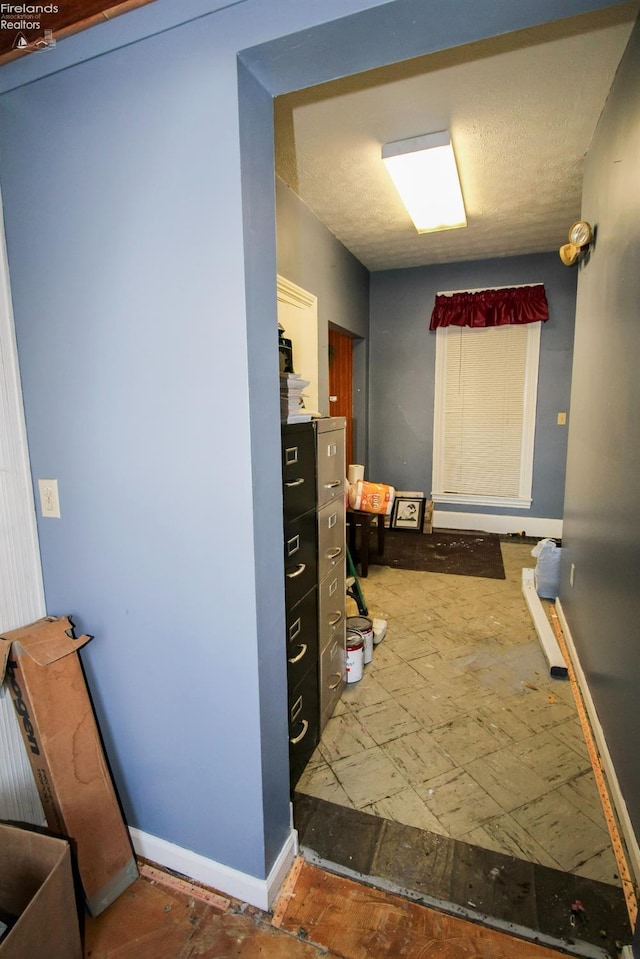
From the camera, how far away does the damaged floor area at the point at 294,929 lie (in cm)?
122

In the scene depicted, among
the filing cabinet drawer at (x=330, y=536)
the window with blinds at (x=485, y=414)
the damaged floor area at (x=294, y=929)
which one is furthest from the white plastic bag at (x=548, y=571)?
the damaged floor area at (x=294, y=929)

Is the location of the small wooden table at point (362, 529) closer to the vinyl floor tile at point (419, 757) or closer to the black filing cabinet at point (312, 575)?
the black filing cabinet at point (312, 575)

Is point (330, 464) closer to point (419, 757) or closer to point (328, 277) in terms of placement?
point (419, 757)

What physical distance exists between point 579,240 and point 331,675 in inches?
103

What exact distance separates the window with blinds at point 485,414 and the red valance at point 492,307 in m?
0.11

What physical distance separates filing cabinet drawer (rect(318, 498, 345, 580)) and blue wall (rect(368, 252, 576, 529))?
10.1ft

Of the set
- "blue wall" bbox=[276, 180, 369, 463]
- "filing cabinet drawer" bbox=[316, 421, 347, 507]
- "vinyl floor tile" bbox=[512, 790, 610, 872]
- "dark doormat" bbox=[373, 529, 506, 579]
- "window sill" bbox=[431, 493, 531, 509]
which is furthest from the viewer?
"window sill" bbox=[431, 493, 531, 509]

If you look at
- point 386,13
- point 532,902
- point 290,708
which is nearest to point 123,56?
point 386,13

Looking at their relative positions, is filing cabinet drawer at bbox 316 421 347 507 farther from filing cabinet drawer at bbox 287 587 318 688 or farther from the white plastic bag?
the white plastic bag

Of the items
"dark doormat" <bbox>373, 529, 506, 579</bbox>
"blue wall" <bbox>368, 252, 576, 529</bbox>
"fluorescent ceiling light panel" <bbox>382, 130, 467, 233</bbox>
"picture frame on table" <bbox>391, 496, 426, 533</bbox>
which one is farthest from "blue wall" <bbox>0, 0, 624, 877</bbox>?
"blue wall" <bbox>368, 252, 576, 529</bbox>

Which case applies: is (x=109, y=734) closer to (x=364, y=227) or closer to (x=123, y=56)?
(x=123, y=56)

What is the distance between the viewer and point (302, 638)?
1.72 meters

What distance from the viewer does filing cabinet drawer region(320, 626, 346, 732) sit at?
6.59ft

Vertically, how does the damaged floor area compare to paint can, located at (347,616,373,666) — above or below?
below
